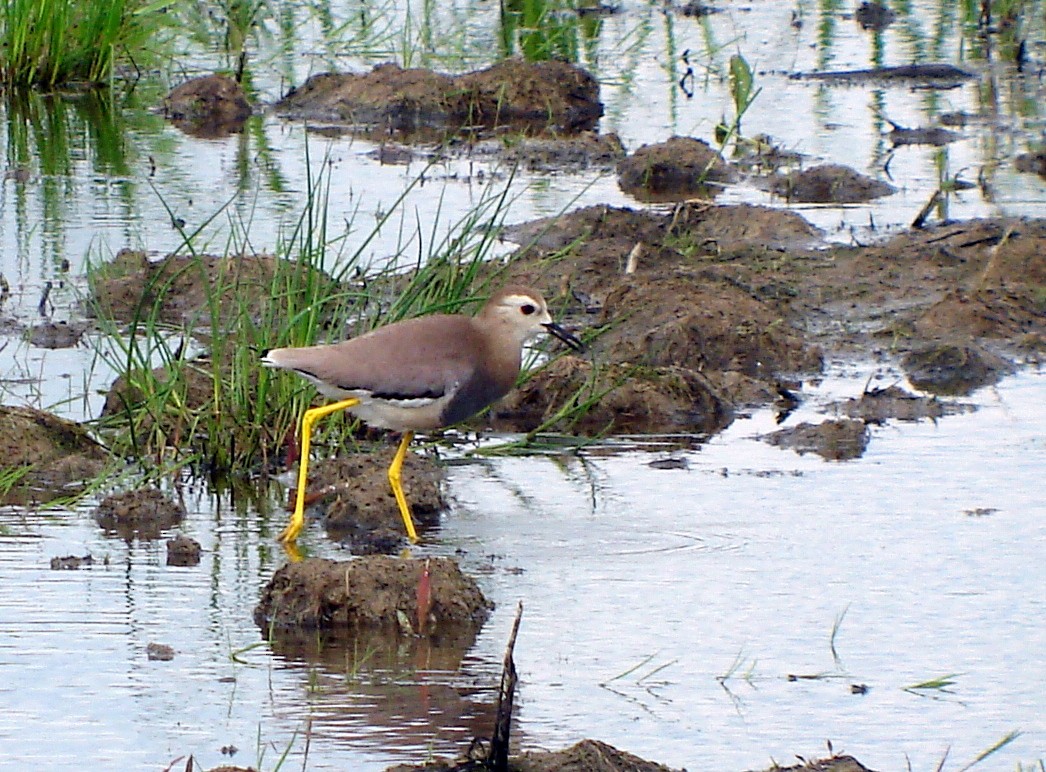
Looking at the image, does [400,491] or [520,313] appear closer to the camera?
[400,491]

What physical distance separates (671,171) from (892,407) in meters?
4.14

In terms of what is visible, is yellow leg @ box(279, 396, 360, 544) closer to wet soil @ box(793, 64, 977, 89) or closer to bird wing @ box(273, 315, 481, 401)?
bird wing @ box(273, 315, 481, 401)

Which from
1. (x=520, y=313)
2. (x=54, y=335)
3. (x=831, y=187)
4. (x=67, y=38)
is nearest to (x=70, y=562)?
(x=520, y=313)

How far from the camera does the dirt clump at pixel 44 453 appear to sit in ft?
23.9

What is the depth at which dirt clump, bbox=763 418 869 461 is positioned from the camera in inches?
314

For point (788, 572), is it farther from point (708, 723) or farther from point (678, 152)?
point (678, 152)

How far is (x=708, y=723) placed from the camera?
5297mm

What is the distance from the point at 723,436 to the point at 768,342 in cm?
109

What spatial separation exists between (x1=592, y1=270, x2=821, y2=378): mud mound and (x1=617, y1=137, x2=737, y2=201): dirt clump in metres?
2.85

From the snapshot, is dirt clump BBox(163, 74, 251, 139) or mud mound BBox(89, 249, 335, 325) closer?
mud mound BBox(89, 249, 335, 325)

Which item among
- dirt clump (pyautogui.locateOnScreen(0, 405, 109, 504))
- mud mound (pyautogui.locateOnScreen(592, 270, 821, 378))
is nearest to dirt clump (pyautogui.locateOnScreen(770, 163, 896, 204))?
mud mound (pyautogui.locateOnScreen(592, 270, 821, 378))

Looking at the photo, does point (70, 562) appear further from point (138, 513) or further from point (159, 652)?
point (159, 652)

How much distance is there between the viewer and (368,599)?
594 cm

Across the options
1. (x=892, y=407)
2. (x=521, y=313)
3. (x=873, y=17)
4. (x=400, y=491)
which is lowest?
(x=892, y=407)
